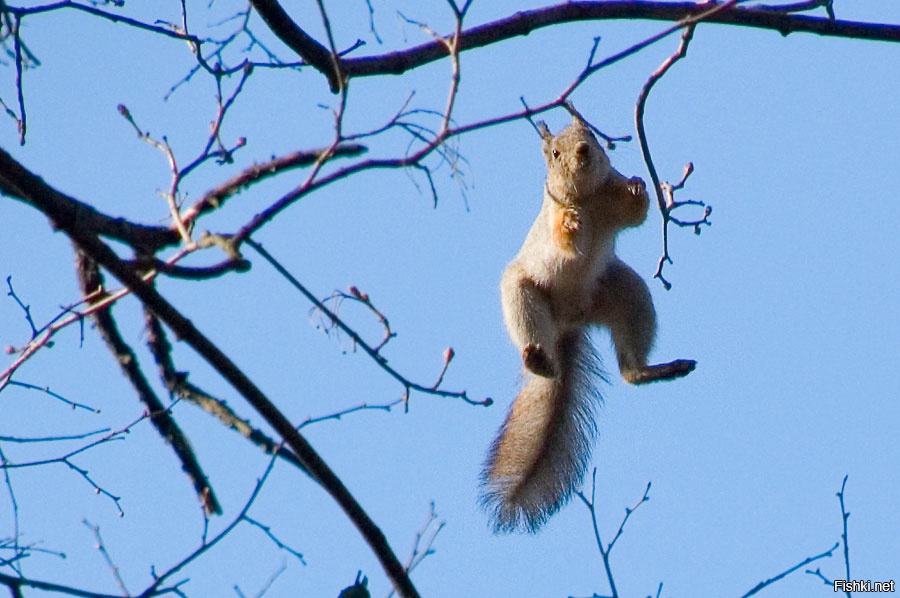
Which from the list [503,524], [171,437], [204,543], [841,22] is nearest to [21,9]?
[171,437]

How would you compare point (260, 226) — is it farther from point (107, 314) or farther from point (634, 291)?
point (634, 291)

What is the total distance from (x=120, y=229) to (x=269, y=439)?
2.31 ft

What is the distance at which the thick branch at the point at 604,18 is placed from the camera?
14.5 feet

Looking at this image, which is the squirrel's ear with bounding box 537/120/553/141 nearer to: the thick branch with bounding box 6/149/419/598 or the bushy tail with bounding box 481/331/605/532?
the bushy tail with bounding box 481/331/605/532

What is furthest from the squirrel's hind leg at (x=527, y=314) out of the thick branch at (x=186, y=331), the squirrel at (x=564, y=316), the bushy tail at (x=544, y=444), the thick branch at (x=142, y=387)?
the thick branch at (x=186, y=331)

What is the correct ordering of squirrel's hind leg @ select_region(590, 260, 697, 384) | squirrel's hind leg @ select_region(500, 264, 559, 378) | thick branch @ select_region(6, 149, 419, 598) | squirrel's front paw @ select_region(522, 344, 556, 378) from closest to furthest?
thick branch @ select_region(6, 149, 419, 598) → squirrel's front paw @ select_region(522, 344, 556, 378) → squirrel's hind leg @ select_region(500, 264, 559, 378) → squirrel's hind leg @ select_region(590, 260, 697, 384)

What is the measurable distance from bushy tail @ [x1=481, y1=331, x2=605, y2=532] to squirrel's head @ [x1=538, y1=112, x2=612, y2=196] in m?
0.97

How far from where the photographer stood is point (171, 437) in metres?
3.22

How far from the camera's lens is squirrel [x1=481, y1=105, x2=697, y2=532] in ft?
19.8

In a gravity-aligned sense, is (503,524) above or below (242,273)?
above

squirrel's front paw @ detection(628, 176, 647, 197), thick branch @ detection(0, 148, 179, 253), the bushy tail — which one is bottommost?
thick branch @ detection(0, 148, 179, 253)

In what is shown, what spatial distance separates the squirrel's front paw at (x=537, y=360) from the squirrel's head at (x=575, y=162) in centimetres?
89

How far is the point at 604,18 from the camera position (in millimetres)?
4633

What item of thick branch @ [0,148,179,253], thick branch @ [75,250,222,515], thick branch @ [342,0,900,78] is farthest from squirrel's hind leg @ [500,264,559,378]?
thick branch @ [0,148,179,253]
